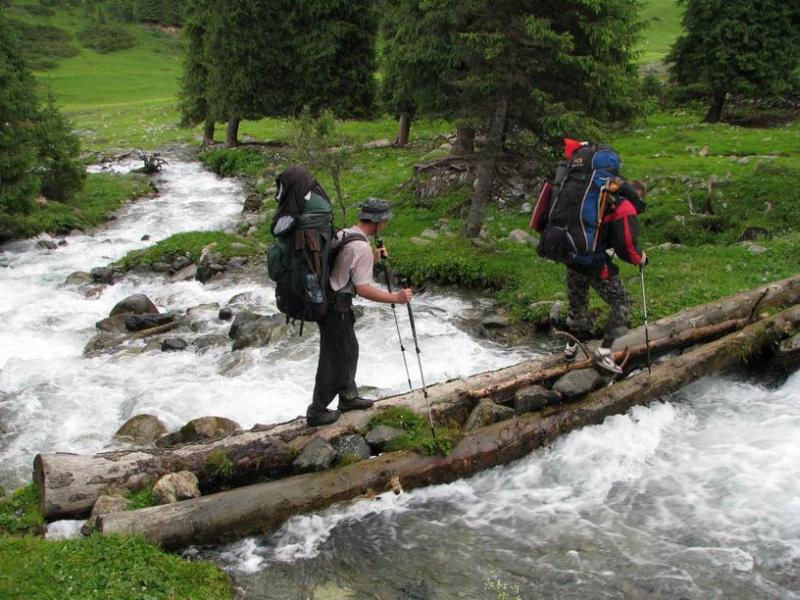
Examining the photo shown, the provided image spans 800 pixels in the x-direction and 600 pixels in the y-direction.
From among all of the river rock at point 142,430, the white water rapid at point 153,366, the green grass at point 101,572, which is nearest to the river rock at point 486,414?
the white water rapid at point 153,366

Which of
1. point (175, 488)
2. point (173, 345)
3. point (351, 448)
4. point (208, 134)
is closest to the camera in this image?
point (175, 488)

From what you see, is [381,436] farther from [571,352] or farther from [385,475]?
[571,352]

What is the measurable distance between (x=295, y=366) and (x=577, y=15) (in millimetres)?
10811

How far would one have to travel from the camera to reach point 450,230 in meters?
20.2

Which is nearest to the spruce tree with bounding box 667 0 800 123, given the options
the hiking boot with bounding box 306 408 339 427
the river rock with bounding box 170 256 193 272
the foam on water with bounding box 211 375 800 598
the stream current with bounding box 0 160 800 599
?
the stream current with bounding box 0 160 800 599

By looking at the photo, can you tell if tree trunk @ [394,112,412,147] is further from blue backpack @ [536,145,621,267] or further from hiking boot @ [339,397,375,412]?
hiking boot @ [339,397,375,412]

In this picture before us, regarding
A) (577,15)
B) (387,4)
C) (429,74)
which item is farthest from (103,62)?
(577,15)

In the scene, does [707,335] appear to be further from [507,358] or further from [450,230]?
[450,230]

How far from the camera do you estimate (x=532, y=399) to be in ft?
29.3

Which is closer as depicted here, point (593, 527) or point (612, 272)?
point (593, 527)

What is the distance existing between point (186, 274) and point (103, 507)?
1343cm

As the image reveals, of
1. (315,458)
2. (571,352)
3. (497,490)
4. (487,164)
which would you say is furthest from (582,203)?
(487,164)

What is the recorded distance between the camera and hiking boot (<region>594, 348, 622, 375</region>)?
31.2 feet

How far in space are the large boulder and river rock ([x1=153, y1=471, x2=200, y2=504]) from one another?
9.52 metres
